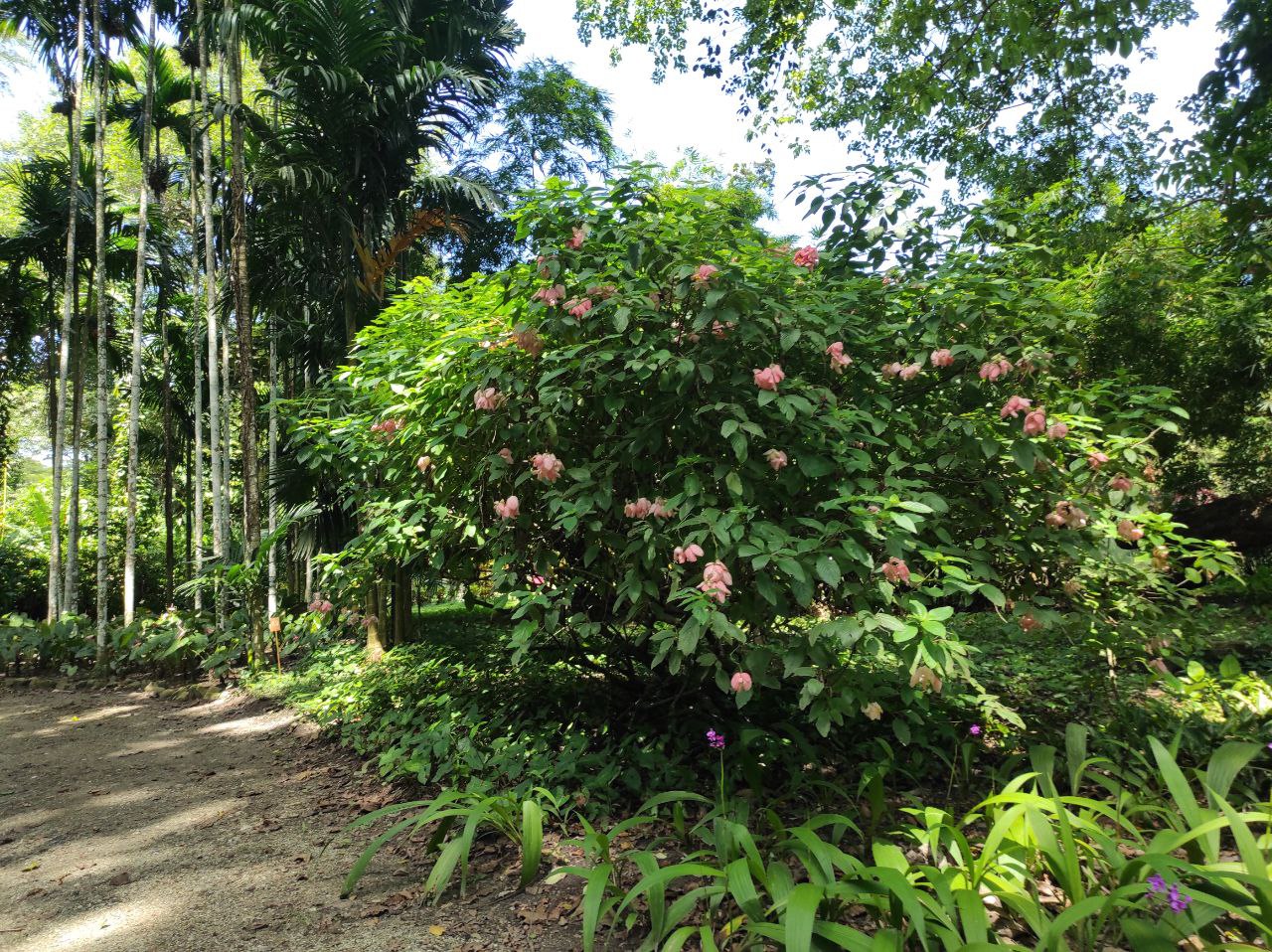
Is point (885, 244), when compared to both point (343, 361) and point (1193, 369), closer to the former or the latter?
point (1193, 369)

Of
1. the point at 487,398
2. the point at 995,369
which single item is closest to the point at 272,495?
the point at 487,398

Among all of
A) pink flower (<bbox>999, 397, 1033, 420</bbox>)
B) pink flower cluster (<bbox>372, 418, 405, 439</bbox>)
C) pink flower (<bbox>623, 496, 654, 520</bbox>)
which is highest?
pink flower cluster (<bbox>372, 418, 405, 439</bbox>)

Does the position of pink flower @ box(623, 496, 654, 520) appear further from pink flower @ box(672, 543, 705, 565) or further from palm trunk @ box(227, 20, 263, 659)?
palm trunk @ box(227, 20, 263, 659)

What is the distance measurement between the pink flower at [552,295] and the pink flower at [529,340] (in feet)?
0.42

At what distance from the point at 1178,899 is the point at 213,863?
313 centimetres

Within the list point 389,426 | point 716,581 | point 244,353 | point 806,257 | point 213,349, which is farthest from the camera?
point 213,349

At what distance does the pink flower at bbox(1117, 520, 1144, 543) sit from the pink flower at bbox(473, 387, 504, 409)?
2461mm

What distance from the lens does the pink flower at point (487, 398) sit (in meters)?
2.74

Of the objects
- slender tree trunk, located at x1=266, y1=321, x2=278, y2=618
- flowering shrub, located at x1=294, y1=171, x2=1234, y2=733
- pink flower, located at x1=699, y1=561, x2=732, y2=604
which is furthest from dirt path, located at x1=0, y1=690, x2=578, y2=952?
slender tree trunk, located at x1=266, y1=321, x2=278, y2=618

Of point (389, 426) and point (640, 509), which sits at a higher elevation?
point (389, 426)

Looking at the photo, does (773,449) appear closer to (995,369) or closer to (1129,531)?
(995,369)

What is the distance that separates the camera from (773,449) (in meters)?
2.49

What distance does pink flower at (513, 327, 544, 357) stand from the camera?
2.76 meters

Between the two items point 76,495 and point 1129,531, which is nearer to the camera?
point 1129,531
